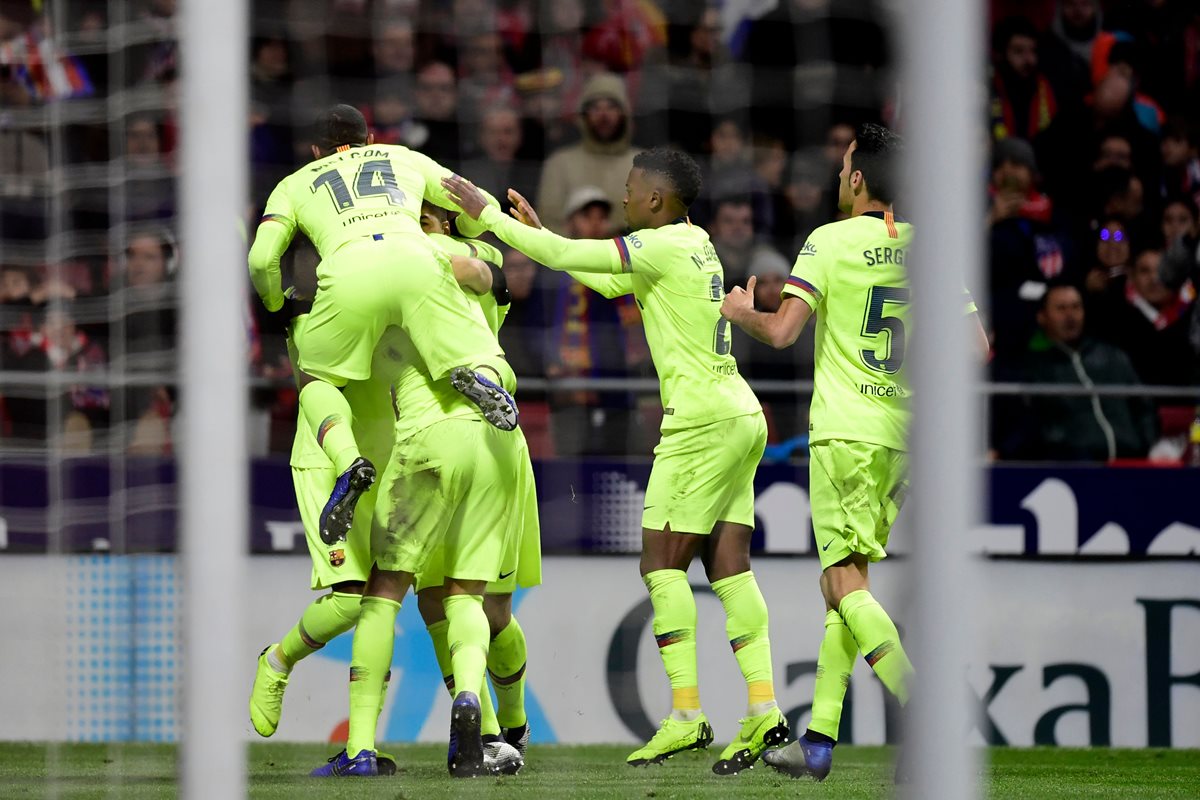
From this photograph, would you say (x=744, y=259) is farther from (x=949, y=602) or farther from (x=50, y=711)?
(x=949, y=602)

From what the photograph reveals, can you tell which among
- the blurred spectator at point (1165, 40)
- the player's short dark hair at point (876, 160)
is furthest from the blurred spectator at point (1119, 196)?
the player's short dark hair at point (876, 160)

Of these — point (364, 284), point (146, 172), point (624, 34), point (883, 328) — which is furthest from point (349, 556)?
point (624, 34)

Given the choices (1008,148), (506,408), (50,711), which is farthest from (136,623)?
(1008,148)

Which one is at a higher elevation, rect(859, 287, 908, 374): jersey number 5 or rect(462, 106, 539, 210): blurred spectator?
rect(462, 106, 539, 210): blurred spectator

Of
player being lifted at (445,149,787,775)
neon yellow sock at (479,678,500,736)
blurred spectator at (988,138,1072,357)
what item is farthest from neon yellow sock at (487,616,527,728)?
blurred spectator at (988,138,1072,357)

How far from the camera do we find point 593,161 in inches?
266

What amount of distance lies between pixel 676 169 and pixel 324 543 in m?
1.66

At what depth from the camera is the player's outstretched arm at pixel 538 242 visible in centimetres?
551

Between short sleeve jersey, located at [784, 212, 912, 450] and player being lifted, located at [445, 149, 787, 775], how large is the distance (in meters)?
0.48

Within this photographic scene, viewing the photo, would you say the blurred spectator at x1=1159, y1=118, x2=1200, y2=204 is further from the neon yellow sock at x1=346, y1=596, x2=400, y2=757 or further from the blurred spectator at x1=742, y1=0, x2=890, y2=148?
the neon yellow sock at x1=346, y1=596, x2=400, y2=757

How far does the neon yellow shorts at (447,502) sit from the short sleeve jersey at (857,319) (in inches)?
39.0

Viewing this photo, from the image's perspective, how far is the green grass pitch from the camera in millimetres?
5309

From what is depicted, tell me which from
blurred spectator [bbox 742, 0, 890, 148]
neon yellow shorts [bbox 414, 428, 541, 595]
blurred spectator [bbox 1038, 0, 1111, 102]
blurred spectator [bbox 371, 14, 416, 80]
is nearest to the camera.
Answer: neon yellow shorts [bbox 414, 428, 541, 595]

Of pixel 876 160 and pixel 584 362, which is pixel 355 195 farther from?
pixel 584 362
